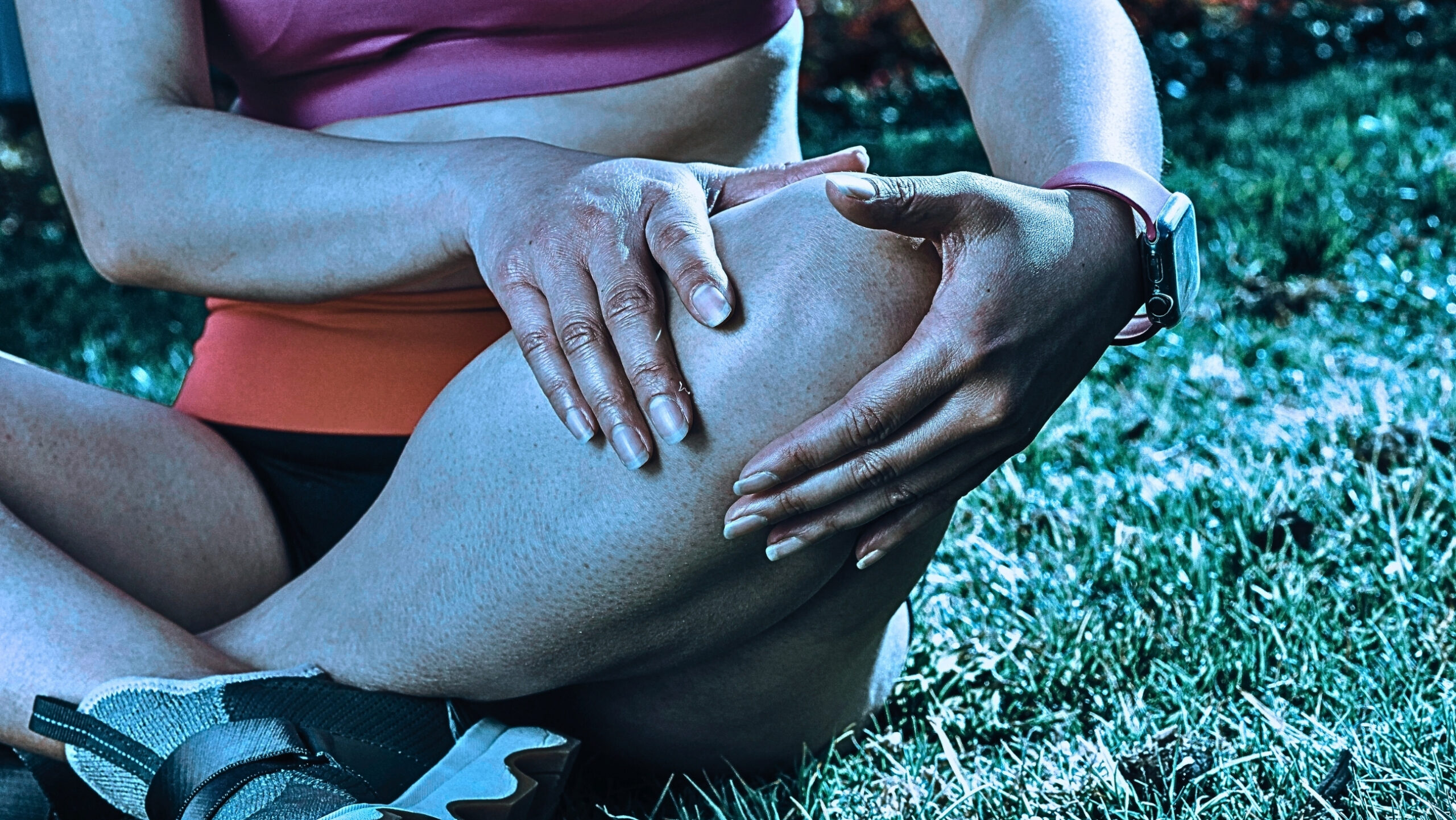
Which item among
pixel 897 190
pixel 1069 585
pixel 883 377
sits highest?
pixel 897 190

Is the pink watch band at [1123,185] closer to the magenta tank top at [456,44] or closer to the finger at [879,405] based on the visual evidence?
the finger at [879,405]

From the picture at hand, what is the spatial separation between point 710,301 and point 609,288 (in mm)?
82

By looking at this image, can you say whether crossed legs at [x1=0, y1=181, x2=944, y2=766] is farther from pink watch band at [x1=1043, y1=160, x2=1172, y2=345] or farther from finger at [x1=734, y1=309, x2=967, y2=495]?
pink watch band at [x1=1043, y1=160, x2=1172, y2=345]

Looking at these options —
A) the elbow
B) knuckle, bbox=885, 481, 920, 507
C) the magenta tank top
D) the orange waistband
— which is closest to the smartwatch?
knuckle, bbox=885, 481, 920, 507

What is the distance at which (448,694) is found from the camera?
128 cm

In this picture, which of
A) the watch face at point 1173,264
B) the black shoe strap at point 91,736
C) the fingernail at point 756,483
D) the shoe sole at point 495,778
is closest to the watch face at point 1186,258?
the watch face at point 1173,264

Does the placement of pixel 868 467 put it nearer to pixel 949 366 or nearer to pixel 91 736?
pixel 949 366

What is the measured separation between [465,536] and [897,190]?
503 millimetres

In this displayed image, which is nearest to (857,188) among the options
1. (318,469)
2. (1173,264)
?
(1173,264)

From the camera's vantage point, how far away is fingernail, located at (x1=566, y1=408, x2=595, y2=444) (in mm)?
1065

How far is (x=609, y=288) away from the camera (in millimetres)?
1047

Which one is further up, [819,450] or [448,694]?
[819,450]

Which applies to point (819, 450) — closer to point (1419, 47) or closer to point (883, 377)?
point (883, 377)

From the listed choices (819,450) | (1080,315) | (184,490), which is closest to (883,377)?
(819,450)
